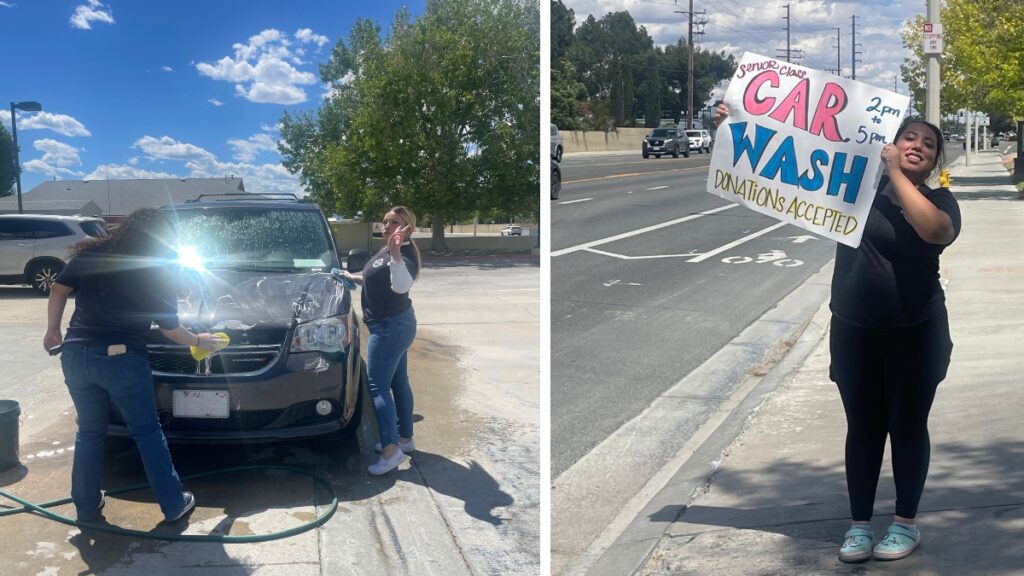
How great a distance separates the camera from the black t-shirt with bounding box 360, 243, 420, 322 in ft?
11.0

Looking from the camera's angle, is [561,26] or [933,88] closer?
[933,88]

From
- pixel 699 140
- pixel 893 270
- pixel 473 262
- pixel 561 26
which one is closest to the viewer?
pixel 893 270

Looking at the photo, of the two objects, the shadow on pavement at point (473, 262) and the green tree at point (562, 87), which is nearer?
the shadow on pavement at point (473, 262)

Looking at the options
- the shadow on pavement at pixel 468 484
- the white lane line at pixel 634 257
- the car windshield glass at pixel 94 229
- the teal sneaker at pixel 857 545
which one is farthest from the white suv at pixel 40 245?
the white lane line at pixel 634 257

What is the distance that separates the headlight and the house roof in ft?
1.67

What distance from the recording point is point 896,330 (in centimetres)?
332

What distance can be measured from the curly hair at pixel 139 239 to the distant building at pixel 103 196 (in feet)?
0.13

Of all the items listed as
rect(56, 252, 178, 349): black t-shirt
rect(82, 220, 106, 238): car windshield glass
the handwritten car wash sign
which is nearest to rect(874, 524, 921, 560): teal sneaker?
the handwritten car wash sign

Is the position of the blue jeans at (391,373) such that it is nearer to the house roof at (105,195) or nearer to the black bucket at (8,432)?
the house roof at (105,195)

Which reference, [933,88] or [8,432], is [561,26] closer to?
[933,88]

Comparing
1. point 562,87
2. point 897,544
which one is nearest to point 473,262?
point 897,544

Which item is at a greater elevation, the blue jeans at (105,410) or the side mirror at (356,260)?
the side mirror at (356,260)

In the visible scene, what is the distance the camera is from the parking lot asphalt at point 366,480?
287 cm

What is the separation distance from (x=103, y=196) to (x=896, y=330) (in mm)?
2460
